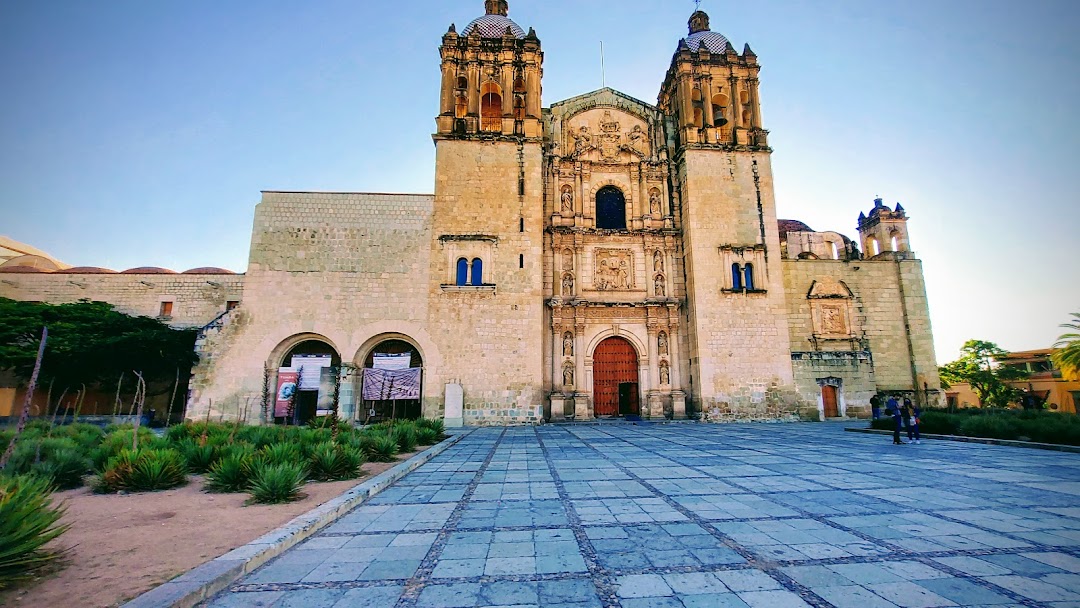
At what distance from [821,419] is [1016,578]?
1942 cm

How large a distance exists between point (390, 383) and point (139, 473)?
1201cm

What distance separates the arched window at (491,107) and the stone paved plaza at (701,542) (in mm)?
17884

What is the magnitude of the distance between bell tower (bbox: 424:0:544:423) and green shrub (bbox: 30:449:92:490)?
1147 cm

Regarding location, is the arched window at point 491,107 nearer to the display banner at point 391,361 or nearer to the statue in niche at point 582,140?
the statue in niche at point 582,140

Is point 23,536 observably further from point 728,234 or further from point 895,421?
point 728,234

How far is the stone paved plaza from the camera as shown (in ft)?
9.02

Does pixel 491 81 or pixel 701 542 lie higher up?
pixel 491 81

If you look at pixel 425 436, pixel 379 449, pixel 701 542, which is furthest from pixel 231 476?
pixel 701 542

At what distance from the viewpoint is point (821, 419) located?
1961 centimetres

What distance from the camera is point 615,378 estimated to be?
20141mm

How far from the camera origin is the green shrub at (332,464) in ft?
21.8

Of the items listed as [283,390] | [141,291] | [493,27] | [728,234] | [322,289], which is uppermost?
[493,27]

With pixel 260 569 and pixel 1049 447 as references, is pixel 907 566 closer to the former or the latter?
pixel 260 569

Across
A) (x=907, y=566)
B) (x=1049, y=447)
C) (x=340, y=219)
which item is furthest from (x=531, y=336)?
(x=907, y=566)
